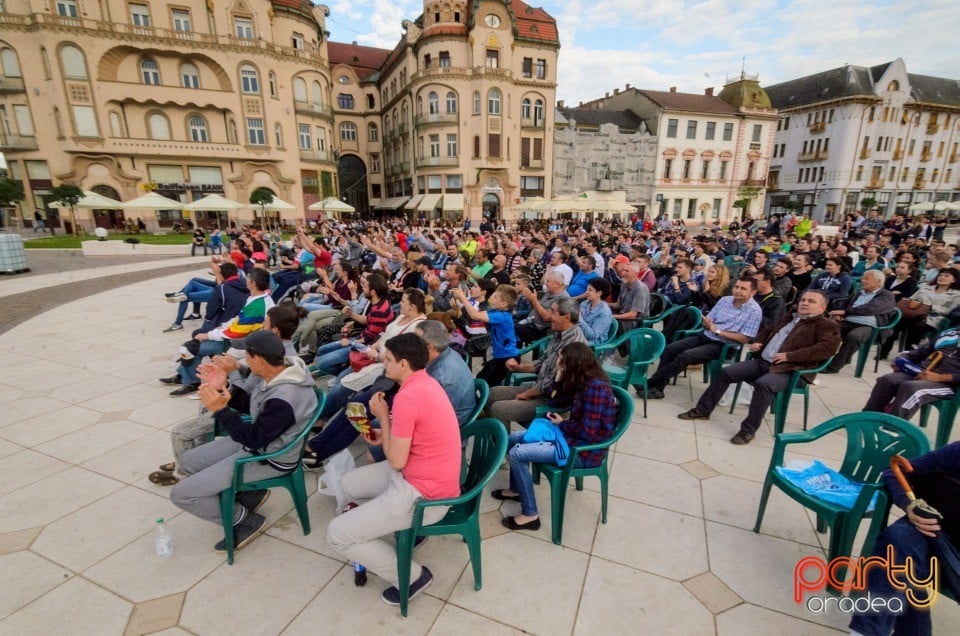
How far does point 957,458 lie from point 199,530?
460 cm

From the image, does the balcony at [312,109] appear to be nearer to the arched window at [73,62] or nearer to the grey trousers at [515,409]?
the arched window at [73,62]

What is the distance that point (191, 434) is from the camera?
3.37 m

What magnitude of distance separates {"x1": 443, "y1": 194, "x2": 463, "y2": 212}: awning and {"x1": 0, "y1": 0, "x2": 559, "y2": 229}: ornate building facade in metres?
0.10

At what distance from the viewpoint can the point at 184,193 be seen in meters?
29.7

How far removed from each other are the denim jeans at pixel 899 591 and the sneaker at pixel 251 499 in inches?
147

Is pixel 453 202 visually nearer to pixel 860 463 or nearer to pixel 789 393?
pixel 789 393

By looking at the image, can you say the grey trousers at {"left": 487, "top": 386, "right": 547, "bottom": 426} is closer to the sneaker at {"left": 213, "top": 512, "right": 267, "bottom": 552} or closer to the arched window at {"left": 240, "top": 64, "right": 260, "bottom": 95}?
the sneaker at {"left": 213, "top": 512, "right": 267, "bottom": 552}

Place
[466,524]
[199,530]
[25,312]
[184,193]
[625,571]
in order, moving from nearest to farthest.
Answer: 1. [466,524]
2. [625,571]
3. [199,530]
4. [25,312]
5. [184,193]

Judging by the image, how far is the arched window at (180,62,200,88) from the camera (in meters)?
28.5

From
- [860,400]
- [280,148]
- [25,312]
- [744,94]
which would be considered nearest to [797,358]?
[860,400]

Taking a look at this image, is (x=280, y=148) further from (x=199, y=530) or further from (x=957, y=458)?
(x=957, y=458)

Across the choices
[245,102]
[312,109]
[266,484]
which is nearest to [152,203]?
[245,102]

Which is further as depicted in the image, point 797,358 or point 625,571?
point 797,358

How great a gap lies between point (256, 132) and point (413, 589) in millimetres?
35379
